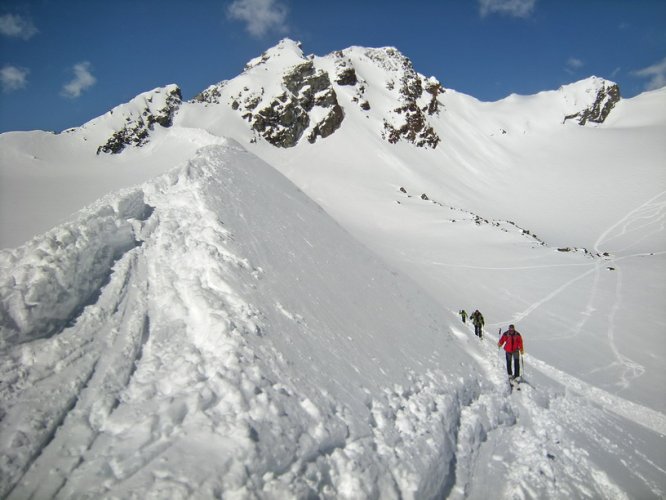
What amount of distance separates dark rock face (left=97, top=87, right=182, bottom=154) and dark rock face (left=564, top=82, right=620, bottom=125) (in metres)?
114

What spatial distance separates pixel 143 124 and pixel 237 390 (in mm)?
72126

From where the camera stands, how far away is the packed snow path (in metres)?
4.57

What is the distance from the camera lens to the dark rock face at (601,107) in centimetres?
12131

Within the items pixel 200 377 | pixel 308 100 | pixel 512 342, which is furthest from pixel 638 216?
pixel 200 377

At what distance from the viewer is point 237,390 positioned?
5.35 metres

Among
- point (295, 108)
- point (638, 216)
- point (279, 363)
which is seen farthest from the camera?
point (295, 108)

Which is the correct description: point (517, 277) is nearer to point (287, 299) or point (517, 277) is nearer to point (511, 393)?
point (511, 393)

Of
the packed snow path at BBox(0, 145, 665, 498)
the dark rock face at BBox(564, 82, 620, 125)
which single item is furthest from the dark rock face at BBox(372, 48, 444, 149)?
the packed snow path at BBox(0, 145, 665, 498)

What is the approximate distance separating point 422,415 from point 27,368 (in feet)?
21.5

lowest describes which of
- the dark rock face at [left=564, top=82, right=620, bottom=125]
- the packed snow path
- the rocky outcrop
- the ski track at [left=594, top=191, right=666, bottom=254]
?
the packed snow path

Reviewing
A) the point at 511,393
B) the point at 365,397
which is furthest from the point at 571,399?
the point at 365,397

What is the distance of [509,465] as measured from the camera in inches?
293

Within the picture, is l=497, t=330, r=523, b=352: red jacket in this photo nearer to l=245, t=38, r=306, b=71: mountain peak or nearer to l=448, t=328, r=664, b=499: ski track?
l=448, t=328, r=664, b=499: ski track

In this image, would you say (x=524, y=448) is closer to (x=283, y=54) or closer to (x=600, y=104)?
(x=283, y=54)
